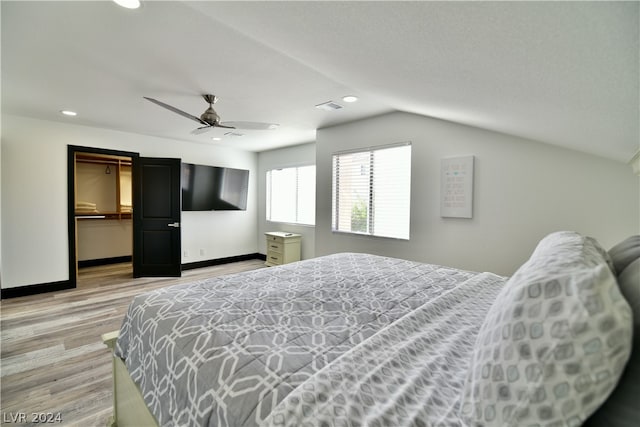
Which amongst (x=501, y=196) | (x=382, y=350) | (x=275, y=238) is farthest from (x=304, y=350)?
(x=275, y=238)

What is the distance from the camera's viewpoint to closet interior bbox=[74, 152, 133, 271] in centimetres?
559

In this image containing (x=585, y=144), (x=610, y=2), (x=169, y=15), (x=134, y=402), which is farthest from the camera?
(x=585, y=144)

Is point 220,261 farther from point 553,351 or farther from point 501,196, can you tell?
point 553,351

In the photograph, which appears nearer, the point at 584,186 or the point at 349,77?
the point at 349,77

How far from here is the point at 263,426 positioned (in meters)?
0.70

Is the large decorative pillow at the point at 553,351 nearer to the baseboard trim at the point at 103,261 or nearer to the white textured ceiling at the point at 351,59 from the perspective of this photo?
the white textured ceiling at the point at 351,59

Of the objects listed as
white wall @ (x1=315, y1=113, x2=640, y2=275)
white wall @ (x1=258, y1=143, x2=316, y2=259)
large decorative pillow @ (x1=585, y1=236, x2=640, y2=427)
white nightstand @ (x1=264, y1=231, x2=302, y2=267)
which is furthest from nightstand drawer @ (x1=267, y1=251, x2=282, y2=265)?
large decorative pillow @ (x1=585, y1=236, x2=640, y2=427)

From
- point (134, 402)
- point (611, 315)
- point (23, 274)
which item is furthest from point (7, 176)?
point (611, 315)

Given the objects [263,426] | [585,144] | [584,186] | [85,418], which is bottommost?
[85,418]

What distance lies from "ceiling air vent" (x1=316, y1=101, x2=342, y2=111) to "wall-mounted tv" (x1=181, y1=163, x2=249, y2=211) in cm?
313

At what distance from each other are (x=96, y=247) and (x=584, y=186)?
308 inches

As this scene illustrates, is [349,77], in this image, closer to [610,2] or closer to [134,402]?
[610,2]

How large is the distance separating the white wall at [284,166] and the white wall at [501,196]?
5.24 feet

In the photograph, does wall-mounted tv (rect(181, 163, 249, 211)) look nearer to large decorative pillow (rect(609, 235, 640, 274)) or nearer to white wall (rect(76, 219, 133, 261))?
white wall (rect(76, 219, 133, 261))
